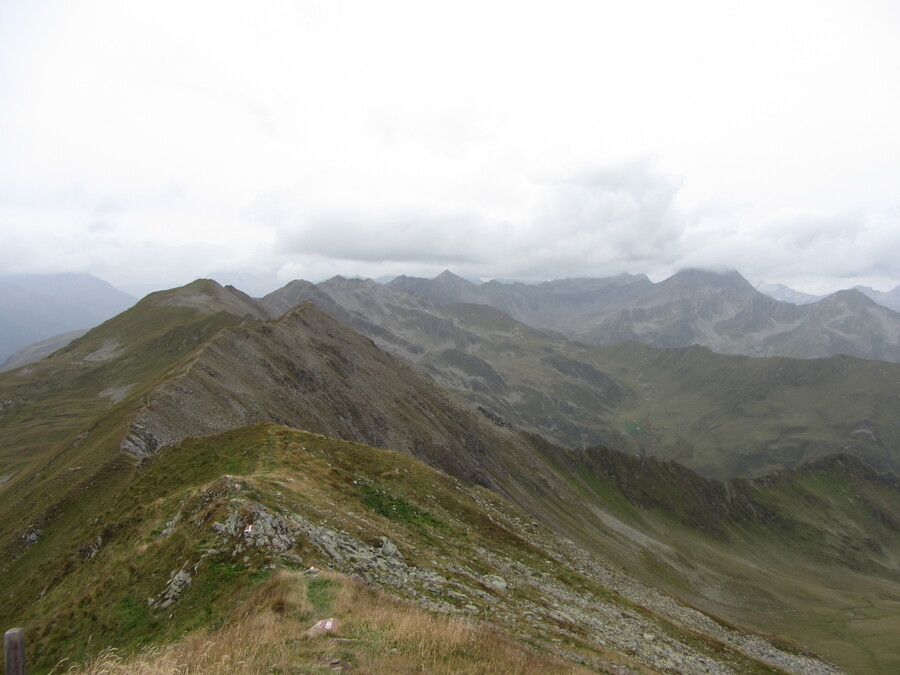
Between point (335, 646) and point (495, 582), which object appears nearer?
point (335, 646)

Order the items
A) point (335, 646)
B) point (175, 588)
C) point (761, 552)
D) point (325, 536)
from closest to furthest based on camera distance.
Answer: point (335, 646) < point (175, 588) < point (325, 536) < point (761, 552)

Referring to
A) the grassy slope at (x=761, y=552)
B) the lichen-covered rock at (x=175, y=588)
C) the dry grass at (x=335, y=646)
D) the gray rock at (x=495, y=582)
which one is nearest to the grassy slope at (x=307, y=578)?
the dry grass at (x=335, y=646)

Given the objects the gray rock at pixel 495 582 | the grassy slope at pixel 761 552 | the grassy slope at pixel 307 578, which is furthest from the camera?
the grassy slope at pixel 761 552

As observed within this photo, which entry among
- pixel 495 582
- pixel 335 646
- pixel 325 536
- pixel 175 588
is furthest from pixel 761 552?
pixel 335 646

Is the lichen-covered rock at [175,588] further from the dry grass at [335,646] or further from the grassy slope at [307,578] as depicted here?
the dry grass at [335,646]

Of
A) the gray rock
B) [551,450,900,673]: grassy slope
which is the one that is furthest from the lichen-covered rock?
[551,450,900,673]: grassy slope

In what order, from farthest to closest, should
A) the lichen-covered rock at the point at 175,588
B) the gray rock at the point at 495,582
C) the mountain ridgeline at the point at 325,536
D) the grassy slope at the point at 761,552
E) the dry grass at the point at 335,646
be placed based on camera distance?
the grassy slope at the point at 761,552 < the gray rock at the point at 495,582 < the lichen-covered rock at the point at 175,588 < the mountain ridgeline at the point at 325,536 < the dry grass at the point at 335,646

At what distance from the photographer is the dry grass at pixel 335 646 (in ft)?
38.4

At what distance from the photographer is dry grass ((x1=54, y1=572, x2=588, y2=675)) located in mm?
11703

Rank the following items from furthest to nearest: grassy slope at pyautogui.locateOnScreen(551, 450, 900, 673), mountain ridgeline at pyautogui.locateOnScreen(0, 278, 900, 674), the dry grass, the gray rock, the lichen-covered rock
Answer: grassy slope at pyautogui.locateOnScreen(551, 450, 900, 673) → the gray rock → the lichen-covered rock → mountain ridgeline at pyautogui.locateOnScreen(0, 278, 900, 674) → the dry grass

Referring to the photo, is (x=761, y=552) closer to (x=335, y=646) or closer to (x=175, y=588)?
(x=175, y=588)

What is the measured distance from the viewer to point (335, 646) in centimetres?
1319

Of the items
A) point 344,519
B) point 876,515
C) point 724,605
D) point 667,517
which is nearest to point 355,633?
point 344,519

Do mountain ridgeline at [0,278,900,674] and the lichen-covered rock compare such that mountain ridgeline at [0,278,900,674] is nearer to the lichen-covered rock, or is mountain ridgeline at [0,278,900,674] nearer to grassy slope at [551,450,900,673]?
the lichen-covered rock
